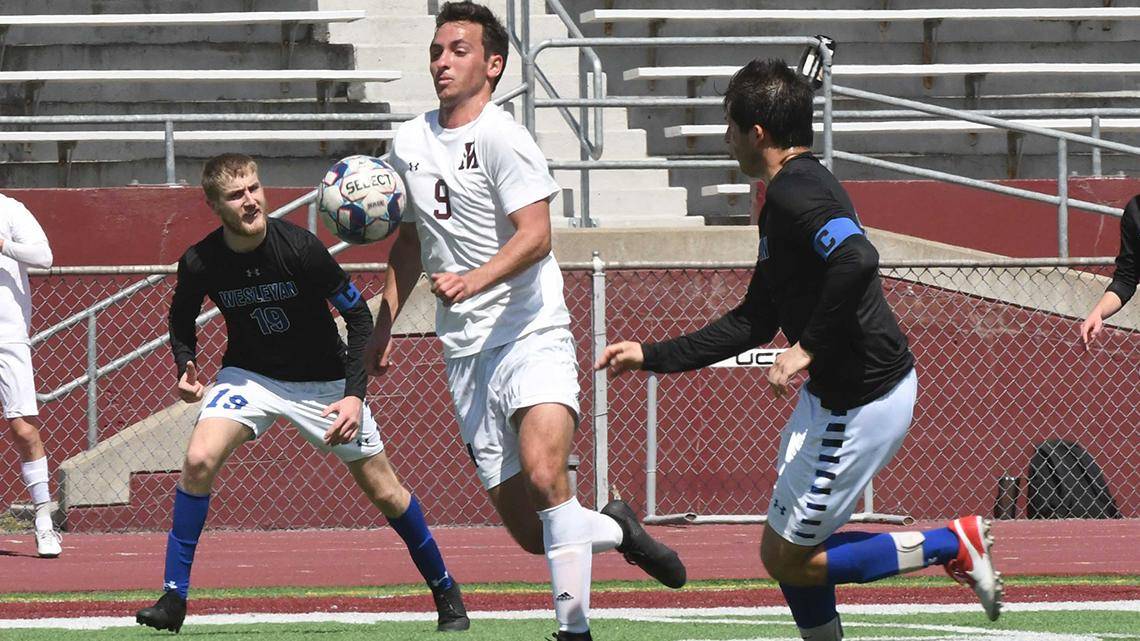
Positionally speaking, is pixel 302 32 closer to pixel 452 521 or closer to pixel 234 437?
pixel 452 521

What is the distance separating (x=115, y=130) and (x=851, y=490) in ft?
33.8

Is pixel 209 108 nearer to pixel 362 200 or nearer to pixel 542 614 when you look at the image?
pixel 542 614

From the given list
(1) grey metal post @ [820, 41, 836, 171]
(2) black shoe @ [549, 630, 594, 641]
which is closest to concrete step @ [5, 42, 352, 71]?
(1) grey metal post @ [820, 41, 836, 171]

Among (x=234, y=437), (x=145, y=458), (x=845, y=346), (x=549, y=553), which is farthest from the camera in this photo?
(x=145, y=458)

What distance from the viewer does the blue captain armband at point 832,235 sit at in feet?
16.2

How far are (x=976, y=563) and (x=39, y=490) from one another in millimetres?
5838

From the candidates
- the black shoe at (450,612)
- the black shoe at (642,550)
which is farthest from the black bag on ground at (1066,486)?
the black shoe at (450,612)

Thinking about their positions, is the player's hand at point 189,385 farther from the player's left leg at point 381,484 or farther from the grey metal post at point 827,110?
the grey metal post at point 827,110

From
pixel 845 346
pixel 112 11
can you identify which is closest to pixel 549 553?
pixel 845 346

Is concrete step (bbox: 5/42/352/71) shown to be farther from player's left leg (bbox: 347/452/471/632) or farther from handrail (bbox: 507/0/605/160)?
player's left leg (bbox: 347/452/471/632)

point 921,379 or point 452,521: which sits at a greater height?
point 921,379

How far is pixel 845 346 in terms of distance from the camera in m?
5.12

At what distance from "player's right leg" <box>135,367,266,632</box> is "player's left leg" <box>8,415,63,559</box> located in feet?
9.55

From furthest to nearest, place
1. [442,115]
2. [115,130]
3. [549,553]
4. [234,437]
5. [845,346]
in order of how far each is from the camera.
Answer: [115,130], [234,437], [442,115], [549,553], [845,346]
